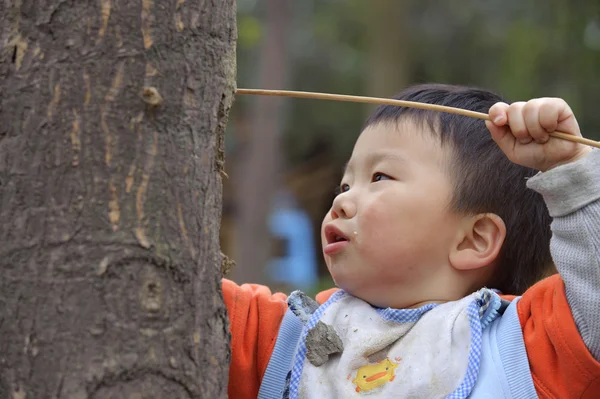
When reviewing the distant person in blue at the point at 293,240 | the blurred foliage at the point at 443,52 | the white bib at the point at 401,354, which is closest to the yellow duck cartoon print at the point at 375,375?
the white bib at the point at 401,354

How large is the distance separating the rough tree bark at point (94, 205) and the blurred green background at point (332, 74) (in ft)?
21.5

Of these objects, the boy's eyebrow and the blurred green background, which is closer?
the boy's eyebrow

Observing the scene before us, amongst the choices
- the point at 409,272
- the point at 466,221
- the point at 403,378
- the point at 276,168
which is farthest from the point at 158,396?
the point at 276,168

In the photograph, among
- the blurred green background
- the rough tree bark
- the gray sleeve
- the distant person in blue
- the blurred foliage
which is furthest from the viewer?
the distant person in blue

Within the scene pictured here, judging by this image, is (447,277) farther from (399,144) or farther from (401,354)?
(399,144)

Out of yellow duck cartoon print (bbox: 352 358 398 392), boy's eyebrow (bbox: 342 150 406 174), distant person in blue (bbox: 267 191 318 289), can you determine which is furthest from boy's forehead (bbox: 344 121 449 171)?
distant person in blue (bbox: 267 191 318 289)

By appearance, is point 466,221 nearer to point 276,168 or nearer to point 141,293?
point 141,293

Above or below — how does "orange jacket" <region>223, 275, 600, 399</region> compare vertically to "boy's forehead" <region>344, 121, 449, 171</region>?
below

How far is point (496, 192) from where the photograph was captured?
2127mm

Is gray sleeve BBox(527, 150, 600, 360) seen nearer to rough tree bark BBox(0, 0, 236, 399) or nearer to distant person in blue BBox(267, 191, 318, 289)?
rough tree bark BBox(0, 0, 236, 399)

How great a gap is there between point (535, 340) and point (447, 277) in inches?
11.5

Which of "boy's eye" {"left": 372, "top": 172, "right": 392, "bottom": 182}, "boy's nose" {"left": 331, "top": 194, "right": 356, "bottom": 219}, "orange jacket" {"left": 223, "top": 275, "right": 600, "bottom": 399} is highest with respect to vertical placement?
"boy's eye" {"left": 372, "top": 172, "right": 392, "bottom": 182}

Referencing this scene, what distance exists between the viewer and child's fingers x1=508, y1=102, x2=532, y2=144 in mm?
1803

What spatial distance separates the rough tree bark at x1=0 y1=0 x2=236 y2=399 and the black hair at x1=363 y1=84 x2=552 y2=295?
0.82 metres
